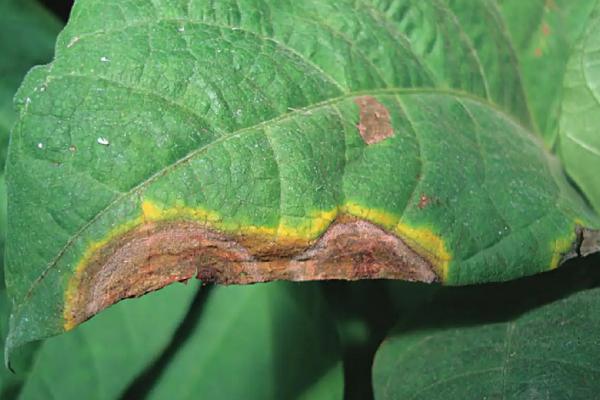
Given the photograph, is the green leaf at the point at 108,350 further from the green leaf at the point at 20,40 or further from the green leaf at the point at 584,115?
the green leaf at the point at 584,115

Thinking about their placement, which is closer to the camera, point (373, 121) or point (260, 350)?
point (373, 121)

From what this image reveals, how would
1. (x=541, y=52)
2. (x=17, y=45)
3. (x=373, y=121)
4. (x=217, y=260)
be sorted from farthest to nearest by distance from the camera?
(x=17, y=45) → (x=541, y=52) → (x=373, y=121) → (x=217, y=260)

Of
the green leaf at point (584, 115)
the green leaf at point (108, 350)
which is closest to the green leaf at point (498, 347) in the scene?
the green leaf at point (584, 115)

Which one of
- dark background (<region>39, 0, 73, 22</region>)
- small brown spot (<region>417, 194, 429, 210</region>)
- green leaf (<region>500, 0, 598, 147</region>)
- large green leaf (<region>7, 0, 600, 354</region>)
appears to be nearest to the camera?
large green leaf (<region>7, 0, 600, 354</region>)

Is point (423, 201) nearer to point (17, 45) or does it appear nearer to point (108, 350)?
point (108, 350)

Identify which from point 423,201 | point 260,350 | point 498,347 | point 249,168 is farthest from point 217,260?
point 260,350

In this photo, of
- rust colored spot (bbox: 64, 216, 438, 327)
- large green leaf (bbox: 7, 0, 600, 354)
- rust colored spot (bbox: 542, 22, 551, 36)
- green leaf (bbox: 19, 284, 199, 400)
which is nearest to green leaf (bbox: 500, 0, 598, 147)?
rust colored spot (bbox: 542, 22, 551, 36)

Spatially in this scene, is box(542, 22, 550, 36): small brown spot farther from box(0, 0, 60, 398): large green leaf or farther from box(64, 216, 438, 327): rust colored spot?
box(0, 0, 60, 398): large green leaf
